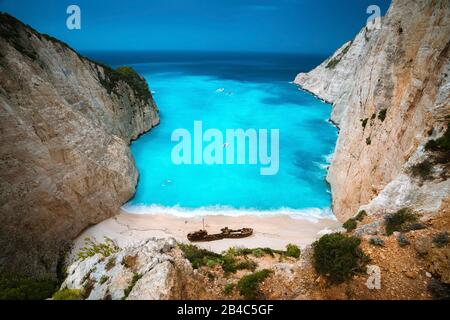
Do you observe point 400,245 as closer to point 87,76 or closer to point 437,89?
point 437,89

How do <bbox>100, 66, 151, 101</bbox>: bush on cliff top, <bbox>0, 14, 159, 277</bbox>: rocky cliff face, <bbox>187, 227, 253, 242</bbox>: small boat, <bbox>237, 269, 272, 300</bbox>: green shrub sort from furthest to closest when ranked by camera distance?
<bbox>100, 66, 151, 101</bbox>: bush on cliff top < <bbox>187, 227, 253, 242</bbox>: small boat < <bbox>0, 14, 159, 277</bbox>: rocky cliff face < <bbox>237, 269, 272, 300</bbox>: green shrub

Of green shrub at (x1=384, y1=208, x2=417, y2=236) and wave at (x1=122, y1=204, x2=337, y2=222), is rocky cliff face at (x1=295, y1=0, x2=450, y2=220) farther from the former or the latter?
wave at (x1=122, y1=204, x2=337, y2=222)

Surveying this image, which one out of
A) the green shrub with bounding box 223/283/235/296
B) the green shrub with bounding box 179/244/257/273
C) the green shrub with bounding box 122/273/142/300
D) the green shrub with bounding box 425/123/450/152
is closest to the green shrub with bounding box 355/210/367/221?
the green shrub with bounding box 425/123/450/152

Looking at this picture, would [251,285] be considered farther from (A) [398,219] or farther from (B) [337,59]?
(B) [337,59]

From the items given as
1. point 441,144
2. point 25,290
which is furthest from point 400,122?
point 25,290

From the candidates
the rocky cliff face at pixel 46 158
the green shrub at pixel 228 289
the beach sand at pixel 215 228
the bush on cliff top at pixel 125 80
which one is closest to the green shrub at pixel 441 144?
the beach sand at pixel 215 228

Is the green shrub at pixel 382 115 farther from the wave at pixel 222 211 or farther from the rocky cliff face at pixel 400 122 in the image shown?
the wave at pixel 222 211
